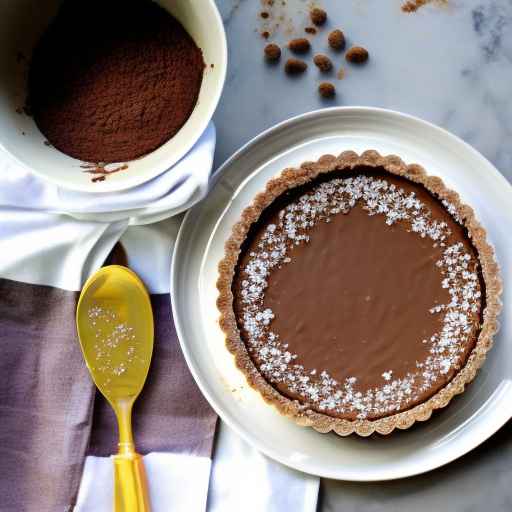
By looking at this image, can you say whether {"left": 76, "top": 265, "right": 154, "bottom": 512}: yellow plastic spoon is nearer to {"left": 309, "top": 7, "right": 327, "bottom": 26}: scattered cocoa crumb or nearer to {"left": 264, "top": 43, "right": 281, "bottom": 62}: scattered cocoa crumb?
{"left": 264, "top": 43, "right": 281, "bottom": 62}: scattered cocoa crumb

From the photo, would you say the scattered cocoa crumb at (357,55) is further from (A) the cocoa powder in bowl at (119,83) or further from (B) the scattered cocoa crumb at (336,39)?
(A) the cocoa powder in bowl at (119,83)

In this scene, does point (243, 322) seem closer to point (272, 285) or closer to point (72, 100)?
point (272, 285)

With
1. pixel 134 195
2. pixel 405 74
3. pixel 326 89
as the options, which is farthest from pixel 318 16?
pixel 134 195

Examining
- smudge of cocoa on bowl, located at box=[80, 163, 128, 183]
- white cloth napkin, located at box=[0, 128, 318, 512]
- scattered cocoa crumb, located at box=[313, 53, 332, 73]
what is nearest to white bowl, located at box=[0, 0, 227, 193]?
smudge of cocoa on bowl, located at box=[80, 163, 128, 183]

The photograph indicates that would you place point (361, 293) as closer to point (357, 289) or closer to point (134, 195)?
point (357, 289)

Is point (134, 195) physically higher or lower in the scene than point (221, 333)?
higher

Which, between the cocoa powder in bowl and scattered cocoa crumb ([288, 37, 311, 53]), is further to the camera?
scattered cocoa crumb ([288, 37, 311, 53])

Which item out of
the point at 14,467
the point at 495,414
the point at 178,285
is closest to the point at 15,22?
the point at 178,285
